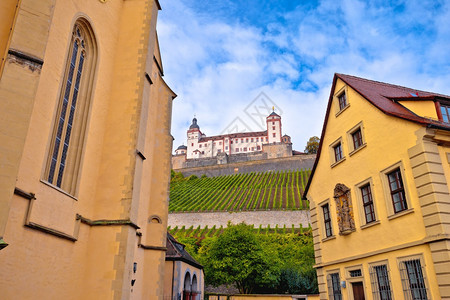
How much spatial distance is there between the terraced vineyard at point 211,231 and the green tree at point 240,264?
17.1 meters

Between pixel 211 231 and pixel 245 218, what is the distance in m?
5.62

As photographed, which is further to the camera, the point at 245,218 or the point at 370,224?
the point at 245,218

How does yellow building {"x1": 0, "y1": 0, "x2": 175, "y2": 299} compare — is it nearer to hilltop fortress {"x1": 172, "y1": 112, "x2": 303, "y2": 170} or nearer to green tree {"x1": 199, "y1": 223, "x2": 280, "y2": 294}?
green tree {"x1": 199, "y1": 223, "x2": 280, "y2": 294}

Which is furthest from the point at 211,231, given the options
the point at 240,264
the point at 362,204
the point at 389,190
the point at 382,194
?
the point at 389,190

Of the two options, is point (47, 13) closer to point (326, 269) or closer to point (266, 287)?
point (326, 269)

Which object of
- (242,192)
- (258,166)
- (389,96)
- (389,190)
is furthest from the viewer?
(258,166)

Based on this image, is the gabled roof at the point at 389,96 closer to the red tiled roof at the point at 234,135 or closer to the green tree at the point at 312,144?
the green tree at the point at 312,144

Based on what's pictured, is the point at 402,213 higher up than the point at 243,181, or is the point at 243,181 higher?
the point at 243,181

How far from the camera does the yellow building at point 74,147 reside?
7.06m

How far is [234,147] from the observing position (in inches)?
4604

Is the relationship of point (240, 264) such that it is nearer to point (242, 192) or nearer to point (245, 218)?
point (245, 218)

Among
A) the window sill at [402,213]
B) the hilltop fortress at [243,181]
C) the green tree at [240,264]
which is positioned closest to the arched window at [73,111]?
the window sill at [402,213]

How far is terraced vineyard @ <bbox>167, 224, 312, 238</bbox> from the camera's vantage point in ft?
157

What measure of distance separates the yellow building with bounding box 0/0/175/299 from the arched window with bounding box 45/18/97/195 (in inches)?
1.1
